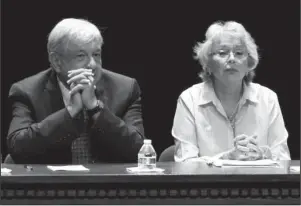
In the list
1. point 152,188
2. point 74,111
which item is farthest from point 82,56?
point 152,188

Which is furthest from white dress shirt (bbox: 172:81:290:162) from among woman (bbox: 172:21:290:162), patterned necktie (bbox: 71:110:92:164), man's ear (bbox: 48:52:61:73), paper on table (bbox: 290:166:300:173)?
man's ear (bbox: 48:52:61:73)

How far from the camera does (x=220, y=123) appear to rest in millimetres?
4727

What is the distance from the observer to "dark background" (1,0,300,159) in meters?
5.69

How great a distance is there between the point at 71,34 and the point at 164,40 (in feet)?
4.91

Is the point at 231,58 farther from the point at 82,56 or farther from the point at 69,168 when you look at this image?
Answer: the point at 69,168

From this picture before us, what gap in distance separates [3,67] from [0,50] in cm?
13

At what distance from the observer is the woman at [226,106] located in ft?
15.2

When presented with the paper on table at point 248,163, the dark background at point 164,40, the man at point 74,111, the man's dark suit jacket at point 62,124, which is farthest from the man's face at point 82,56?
the dark background at point 164,40

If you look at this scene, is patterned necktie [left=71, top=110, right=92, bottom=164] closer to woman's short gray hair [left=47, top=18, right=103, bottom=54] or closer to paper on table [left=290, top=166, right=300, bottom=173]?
woman's short gray hair [left=47, top=18, right=103, bottom=54]

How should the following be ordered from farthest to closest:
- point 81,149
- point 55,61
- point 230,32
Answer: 1. point 230,32
2. point 55,61
3. point 81,149

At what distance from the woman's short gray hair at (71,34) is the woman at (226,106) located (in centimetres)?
72

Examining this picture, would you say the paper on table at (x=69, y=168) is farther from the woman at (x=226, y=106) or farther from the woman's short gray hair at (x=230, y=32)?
the woman's short gray hair at (x=230, y=32)

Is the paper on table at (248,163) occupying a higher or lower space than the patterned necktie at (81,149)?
→ lower

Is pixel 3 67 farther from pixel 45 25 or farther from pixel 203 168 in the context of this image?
pixel 203 168
